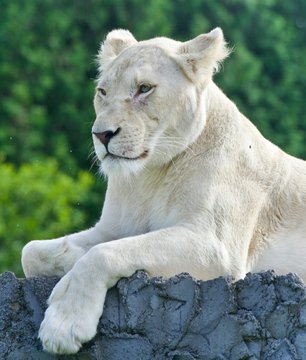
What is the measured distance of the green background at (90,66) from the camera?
18625 mm

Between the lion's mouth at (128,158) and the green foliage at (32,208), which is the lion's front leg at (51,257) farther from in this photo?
the green foliage at (32,208)

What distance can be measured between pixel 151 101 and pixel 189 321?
1.39 meters

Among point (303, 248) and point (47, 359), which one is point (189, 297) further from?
point (303, 248)

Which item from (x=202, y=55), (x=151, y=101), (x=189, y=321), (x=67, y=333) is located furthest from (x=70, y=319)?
(x=202, y=55)

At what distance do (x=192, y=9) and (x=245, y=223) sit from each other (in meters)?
13.8

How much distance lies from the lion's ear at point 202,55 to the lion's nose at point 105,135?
0.61 meters

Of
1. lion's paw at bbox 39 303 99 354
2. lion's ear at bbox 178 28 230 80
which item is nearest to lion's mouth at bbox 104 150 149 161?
lion's ear at bbox 178 28 230 80

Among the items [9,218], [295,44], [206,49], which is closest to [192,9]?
[295,44]

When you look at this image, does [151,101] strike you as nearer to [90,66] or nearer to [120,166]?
[120,166]

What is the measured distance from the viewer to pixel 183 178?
6918 mm

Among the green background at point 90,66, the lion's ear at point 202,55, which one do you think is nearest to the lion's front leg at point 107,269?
the lion's ear at point 202,55

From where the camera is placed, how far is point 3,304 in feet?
19.9

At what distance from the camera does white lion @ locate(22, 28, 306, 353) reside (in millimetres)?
6668

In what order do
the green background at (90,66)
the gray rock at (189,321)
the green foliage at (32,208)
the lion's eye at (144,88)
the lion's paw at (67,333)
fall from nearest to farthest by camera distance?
the gray rock at (189,321), the lion's paw at (67,333), the lion's eye at (144,88), the green foliage at (32,208), the green background at (90,66)
